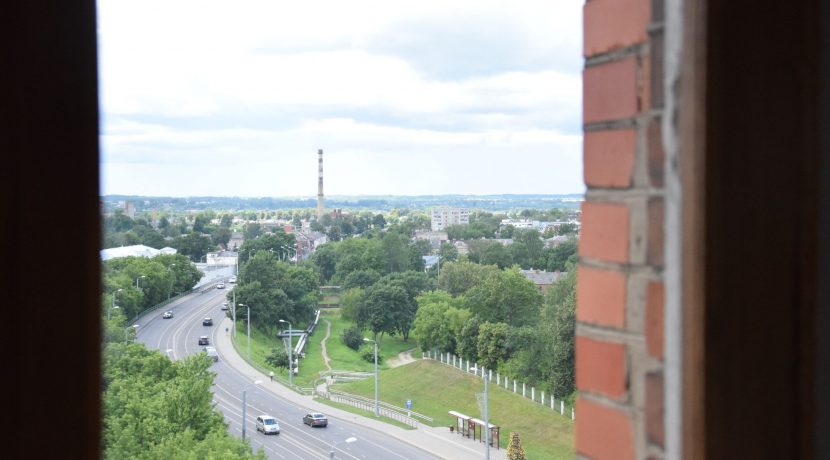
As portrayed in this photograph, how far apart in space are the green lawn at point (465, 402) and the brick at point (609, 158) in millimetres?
7853

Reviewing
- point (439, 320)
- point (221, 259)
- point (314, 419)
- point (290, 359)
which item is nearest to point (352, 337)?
point (439, 320)

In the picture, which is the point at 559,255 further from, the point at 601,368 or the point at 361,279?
the point at 601,368

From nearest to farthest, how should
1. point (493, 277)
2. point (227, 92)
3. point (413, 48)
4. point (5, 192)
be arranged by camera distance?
point (5, 192) → point (413, 48) → point (227, 92) → point (493, 277)

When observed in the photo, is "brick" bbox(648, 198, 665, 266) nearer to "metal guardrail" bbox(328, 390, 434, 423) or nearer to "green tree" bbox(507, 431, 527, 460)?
"green tree" bbox(507, 431, 527, 460)

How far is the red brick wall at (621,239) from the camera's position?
0.65 m

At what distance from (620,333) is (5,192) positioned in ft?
1.66

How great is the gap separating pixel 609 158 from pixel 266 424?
27.6 feet

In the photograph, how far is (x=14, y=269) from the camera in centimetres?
41

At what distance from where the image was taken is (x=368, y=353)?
37.3 feet

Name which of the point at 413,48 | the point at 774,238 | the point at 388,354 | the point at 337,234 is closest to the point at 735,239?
the point at 774,238

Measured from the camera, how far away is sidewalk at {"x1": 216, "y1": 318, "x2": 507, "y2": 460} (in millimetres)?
8701

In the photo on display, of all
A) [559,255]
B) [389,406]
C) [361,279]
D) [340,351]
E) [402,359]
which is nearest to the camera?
[559,255]

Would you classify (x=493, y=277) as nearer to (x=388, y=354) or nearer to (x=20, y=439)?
(x=388, y=354)

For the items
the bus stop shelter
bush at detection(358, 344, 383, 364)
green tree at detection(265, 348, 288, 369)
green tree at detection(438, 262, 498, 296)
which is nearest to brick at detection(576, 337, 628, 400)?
green tree at detection(265, 348, 288, 369)
